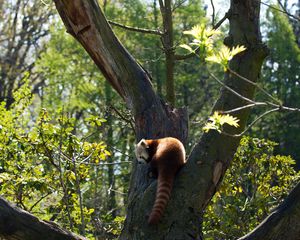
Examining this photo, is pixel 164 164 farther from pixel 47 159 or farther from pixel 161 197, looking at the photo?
pixel 47 159

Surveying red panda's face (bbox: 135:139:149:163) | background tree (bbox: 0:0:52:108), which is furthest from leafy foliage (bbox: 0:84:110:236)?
background tree (bbox: 0:0:52:108)

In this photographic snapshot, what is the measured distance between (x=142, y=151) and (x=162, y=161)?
352 millimetres

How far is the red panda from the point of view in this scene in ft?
13.3

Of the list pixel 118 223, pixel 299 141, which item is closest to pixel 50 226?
pixel 118 223

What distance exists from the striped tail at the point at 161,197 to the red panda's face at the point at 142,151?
59 centimetres

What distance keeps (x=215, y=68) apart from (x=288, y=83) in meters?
2.44

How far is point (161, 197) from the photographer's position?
408 centimetres

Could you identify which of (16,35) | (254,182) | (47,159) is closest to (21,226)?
(47,159)

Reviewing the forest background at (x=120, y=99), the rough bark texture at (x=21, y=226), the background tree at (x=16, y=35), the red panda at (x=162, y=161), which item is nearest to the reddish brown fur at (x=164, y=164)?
the red panda at (x=162, y=161)

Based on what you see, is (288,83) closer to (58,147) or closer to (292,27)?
(292,27)

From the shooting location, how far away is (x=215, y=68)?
18328 millimetres

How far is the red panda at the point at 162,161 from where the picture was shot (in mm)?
4047

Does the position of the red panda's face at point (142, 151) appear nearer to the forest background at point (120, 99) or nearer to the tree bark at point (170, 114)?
the tree bark at point (170, 114)

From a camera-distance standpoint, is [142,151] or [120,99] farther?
[120,99]
